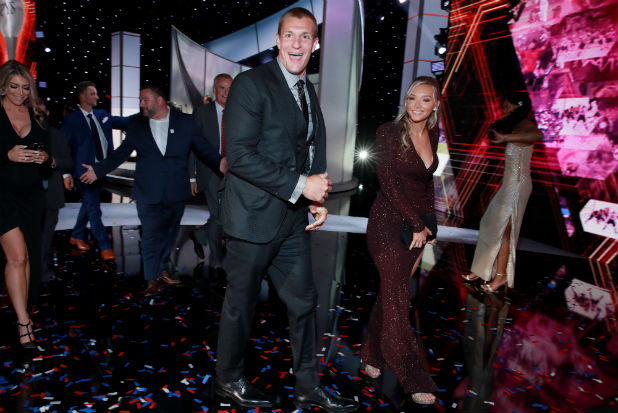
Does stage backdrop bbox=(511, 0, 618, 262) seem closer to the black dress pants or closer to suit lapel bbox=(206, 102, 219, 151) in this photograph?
suit lapel bbox=(206, 102, 219, 151)

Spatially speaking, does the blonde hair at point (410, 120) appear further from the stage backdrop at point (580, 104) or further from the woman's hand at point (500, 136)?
the stage backdrop at point (580, 104)

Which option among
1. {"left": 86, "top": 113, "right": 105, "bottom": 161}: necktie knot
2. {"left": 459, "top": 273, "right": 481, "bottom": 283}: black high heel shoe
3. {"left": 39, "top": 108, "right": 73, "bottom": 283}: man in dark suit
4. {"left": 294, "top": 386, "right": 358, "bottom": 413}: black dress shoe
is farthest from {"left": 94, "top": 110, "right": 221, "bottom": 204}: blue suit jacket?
{"left": 459, "top": 273, "right": 481, "bottom": 283}: black high heel shoe

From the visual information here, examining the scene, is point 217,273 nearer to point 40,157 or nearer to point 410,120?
point 40,157

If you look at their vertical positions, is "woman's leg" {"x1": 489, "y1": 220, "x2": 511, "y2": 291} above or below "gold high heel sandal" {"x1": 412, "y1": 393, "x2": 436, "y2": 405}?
above

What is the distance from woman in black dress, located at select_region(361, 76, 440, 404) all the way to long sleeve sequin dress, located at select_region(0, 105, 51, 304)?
2.15 metres

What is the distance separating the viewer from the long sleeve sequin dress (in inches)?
102

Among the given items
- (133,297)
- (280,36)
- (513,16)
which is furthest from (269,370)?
(513,16)

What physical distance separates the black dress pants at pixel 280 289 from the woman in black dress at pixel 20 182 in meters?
1.49

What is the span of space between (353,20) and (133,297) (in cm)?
800

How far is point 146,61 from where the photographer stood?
415 inches

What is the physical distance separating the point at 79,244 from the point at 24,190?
8.23ft

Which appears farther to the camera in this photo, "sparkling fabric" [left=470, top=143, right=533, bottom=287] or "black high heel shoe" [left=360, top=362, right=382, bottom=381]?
"sparkling fabric" [left=470, top=143, right=533, bottom=287]

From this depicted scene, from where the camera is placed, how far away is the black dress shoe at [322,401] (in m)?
2.20

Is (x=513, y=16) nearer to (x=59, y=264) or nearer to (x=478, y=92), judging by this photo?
(x=478, y=92)
